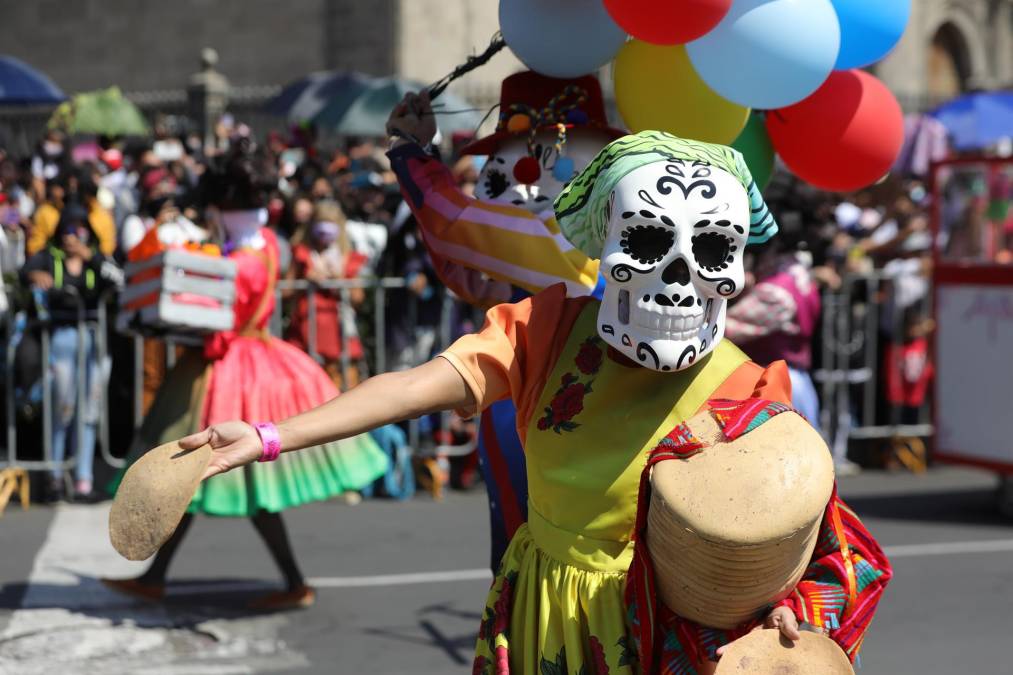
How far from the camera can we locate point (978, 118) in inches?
599

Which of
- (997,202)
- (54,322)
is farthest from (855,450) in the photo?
(54,322)

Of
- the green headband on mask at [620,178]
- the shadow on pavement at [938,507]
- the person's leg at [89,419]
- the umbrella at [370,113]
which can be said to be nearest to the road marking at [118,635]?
the person's leg at [89,419]

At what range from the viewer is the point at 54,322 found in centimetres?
905

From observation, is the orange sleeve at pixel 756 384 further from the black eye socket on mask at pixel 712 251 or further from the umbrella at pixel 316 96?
the umbrella at pixel 316 96

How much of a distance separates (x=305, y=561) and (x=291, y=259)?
8.49 feet

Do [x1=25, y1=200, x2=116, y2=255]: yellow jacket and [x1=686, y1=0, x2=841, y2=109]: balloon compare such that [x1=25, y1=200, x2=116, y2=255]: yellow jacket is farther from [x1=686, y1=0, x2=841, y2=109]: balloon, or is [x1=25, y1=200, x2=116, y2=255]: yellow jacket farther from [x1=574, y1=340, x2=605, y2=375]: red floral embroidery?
[x1=574, y1=340, x2=605, y2=375]: red floral embroidery

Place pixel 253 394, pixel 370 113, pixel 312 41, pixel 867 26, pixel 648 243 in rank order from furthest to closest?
pixel 312 41 → pixel 370 113 → pixel 253 394 → pixel 867 26 → pixel 648 243

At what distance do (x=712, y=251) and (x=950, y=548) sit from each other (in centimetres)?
547

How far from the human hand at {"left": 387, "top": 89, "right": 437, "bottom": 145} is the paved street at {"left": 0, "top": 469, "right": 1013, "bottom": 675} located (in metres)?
2.14

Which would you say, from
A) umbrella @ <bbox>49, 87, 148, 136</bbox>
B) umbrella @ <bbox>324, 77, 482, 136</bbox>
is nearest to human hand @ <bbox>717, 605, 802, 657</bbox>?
umbrella @ <bbox>324, 77, 482, 136</bbox>

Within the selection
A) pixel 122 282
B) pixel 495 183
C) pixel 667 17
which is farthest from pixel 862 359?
pixel 667 17

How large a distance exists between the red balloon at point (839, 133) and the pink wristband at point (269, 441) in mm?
2276

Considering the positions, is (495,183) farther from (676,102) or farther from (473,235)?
(676,102)

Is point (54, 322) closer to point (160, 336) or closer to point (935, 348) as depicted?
point (160, 336)
